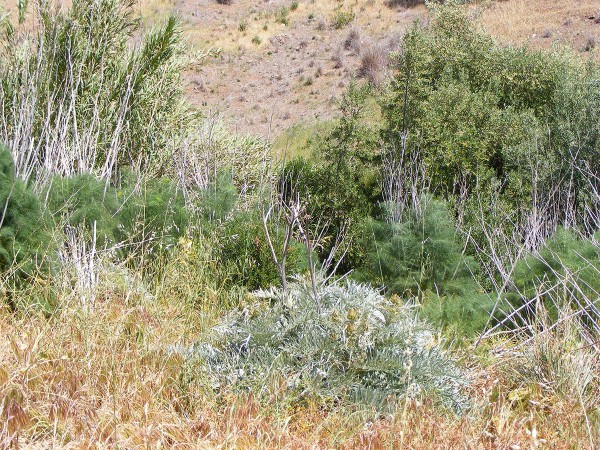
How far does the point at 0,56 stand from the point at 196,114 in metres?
3.88

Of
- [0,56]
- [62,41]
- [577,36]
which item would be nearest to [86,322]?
[0,56]

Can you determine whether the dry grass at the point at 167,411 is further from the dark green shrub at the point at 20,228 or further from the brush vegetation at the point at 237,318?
the dark green shrub at the point at 20,228

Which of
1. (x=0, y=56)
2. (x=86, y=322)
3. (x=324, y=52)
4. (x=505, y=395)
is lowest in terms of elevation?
(x=324, y=52)

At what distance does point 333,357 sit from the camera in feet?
10.7

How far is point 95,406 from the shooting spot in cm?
317

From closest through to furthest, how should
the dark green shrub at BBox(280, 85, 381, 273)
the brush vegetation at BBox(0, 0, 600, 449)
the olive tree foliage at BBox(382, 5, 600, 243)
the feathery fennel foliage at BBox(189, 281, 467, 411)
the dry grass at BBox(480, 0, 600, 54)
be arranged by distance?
the brush vegetation at BBox(0, 0, 600, 449)
the feathery fennel foliage at BBox(189, 281, 467, 411)
the dark green shrub at BBox(280, 85, 381, 273)
the olive tree foliage at BBox(382, 5, 600, 243)
the dry grass at BBox(480, 0, 600, 54)

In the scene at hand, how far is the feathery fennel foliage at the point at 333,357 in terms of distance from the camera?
323 centimetres

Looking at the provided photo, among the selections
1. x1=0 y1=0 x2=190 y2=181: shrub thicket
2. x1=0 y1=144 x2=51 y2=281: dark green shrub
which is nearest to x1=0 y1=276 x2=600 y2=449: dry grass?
x1=0 y1=144 x2=51 y2=281: dark green shrub

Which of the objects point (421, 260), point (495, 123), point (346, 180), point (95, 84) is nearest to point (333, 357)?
point (421, 260)

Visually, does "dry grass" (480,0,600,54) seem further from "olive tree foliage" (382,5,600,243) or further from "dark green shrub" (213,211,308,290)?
"dark green shrub" (213,211,308,290)

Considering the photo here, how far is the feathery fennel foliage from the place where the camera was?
3229 millimetres

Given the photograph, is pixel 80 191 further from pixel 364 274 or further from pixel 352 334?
pixel 352 334

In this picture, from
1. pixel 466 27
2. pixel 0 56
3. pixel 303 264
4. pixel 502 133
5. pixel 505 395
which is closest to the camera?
pixel 505 395

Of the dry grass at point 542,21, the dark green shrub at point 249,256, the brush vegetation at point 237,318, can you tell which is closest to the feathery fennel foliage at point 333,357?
the brush vegetation at point 237,318
